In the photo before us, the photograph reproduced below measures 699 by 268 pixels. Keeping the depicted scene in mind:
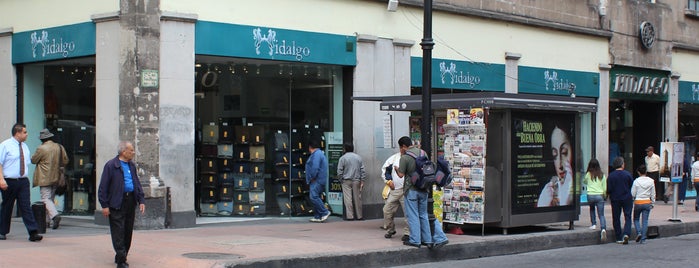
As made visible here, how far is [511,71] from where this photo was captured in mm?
21734

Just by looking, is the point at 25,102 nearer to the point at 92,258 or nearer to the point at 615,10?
the point at 92,258

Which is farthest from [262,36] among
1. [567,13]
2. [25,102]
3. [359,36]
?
[567,13]

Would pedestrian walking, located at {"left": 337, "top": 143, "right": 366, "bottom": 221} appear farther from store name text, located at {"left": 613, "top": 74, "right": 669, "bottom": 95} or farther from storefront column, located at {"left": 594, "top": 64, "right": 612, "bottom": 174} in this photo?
store name text, located at {"left": 613, "top": 74, "right": 669, "bottom": 95}

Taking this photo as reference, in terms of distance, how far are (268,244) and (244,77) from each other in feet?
18.2


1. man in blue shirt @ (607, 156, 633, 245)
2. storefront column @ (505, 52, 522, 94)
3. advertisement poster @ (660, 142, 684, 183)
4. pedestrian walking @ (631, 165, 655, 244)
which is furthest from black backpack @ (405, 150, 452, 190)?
storefront column @ (505, 52, 522, 94)

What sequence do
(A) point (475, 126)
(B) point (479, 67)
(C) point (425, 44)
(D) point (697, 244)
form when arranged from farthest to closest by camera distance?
(B) point (479, 67)
(D) point (697, 244)
(A) point (475, 126)
(C) point (425, 44)

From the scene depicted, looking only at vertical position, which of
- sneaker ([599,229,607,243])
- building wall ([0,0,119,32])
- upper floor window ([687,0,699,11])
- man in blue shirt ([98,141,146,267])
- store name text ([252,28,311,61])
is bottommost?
sneaker ([599,229,607,243])

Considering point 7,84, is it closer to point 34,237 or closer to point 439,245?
point 34,237

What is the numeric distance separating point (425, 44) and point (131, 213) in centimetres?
549

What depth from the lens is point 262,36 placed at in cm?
1658

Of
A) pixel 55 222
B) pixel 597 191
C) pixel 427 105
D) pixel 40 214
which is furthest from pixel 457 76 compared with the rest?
pixel 40 214

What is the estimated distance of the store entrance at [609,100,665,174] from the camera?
26312 millimetres

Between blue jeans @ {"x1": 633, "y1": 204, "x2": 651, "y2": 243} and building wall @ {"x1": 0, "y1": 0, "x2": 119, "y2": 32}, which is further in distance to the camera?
blue jeans @ {"x1": 633, "y1": 204, "x2": 651, "y2": 243}

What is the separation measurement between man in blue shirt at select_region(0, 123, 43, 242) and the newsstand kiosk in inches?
258
